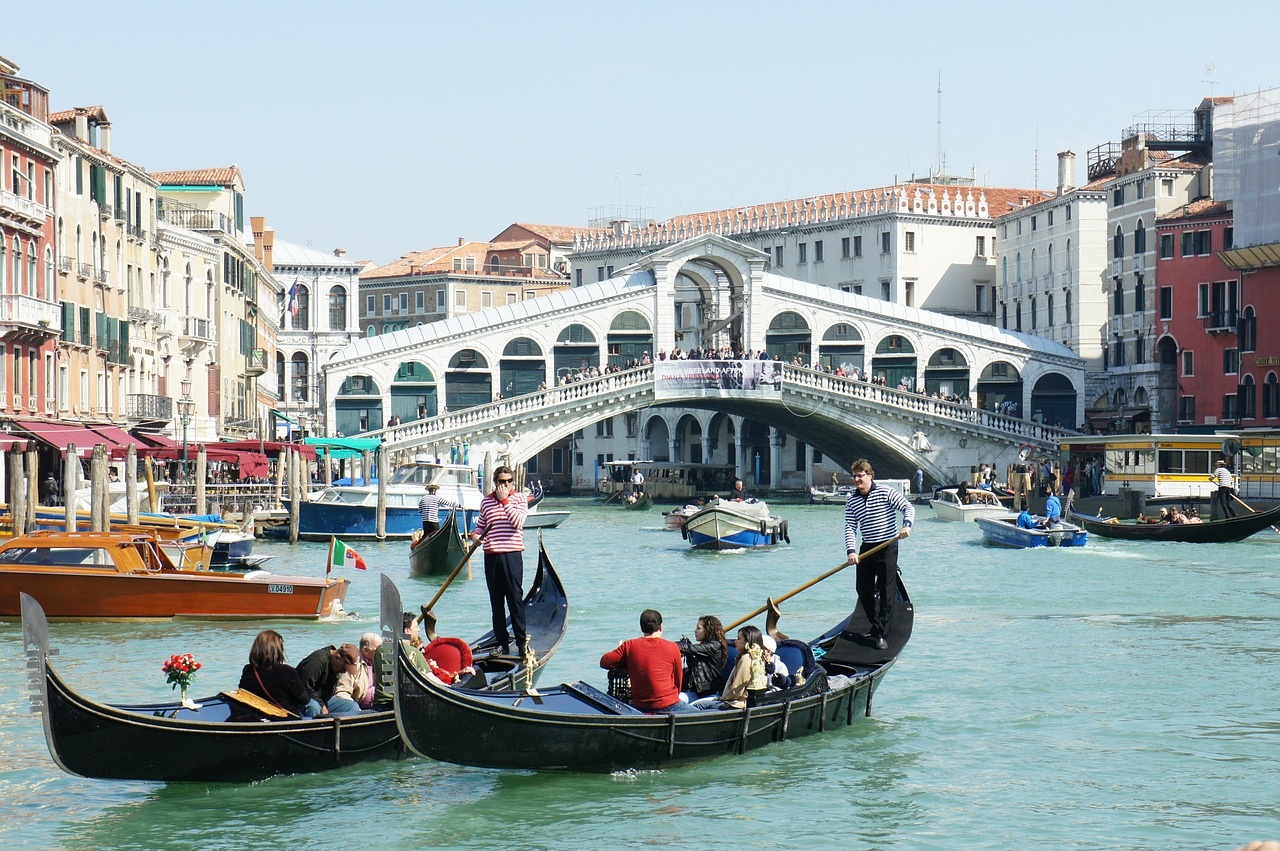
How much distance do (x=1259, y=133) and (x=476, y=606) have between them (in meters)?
22.4

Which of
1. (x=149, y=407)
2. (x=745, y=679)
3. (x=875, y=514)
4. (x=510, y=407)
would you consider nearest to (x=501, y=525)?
(x=745, y=679)

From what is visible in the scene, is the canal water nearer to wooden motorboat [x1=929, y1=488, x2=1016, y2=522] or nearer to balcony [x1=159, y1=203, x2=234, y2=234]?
wooden motorboat [x1=929, y1=488, x2=1016, y2=522]

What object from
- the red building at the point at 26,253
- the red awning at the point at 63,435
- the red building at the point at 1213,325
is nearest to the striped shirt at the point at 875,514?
the red awning at the point at 63,435

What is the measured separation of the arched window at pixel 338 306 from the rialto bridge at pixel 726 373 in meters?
14.7

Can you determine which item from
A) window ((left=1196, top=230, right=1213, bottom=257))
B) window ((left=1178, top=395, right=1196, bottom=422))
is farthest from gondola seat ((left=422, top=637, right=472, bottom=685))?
window ((left=1178, top=395, right=1196, bottom=422))

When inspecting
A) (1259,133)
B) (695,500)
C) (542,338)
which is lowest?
(695,500)

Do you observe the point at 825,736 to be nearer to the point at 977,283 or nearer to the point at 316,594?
the point at 316,594

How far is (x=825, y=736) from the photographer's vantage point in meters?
10.2

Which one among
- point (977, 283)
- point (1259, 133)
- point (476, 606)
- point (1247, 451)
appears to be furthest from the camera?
point (977, 283)

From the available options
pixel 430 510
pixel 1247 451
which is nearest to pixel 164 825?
pixel 430 510

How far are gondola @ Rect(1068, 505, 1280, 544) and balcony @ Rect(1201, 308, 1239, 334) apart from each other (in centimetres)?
1011

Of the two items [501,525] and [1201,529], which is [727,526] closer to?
[1201,529]

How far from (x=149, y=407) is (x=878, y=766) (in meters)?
23.3

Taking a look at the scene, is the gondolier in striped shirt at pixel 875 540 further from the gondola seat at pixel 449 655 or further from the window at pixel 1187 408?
the window at pixel 1187 408
